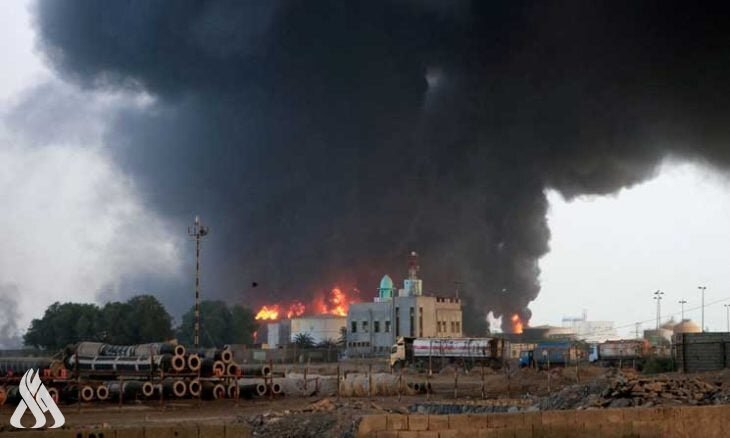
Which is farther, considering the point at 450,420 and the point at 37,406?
the point at 450,420

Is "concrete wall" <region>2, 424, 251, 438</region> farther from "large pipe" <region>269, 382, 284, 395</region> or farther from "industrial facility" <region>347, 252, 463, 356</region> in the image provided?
"industrial facility" <region>347, 252, 463, 356</region>

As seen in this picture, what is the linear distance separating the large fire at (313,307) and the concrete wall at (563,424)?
137148 millimetres

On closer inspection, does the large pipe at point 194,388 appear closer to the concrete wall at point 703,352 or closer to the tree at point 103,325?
the concrete wall at point 703,352

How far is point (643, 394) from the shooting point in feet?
88.2

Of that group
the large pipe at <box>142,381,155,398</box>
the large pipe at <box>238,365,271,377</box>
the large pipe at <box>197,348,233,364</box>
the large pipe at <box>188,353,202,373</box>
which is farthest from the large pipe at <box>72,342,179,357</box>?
the large pipe at <box>238,365,271,377</box>

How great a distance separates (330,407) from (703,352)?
1061 inches

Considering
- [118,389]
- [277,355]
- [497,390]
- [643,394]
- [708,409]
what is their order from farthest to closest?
[277,355]
[497,390]
[118,389]
[643,394]
[708,409]

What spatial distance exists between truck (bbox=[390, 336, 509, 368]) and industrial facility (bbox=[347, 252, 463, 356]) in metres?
29.8

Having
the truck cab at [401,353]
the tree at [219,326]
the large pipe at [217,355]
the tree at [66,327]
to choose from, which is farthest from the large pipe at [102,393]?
the tree at [219,326]

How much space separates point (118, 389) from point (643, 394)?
24.2 metres

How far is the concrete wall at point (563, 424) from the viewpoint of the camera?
16.6 metres

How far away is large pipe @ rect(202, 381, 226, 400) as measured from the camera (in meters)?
44.4

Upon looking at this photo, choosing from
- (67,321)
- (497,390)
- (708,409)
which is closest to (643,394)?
(708,409)

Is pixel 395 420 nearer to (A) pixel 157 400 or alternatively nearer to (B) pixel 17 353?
(A) pixel 157 400
